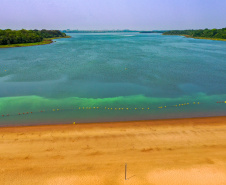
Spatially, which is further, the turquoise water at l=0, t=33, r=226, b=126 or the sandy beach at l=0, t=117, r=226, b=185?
the turquoise water at l=0, t=33, r=226, b=126

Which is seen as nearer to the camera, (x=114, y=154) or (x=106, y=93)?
(x=114, y=154)

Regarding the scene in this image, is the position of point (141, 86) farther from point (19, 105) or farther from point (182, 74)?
point (19, 105)

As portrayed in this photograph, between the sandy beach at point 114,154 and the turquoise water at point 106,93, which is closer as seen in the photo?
the sandy beach at point 114,154

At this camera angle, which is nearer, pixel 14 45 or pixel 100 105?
pixel 100 105

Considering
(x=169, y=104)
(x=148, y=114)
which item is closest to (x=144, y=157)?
(x=148, y=114)

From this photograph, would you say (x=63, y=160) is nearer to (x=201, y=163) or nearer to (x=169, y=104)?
(x=201, y=163)

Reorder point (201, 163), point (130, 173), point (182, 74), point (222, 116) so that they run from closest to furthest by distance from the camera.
Result: point (130, 173) → point (201, 163) → point (222, 116) → point (182, 74)

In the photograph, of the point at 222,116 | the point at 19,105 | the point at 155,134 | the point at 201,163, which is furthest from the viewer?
the point at 19,105
